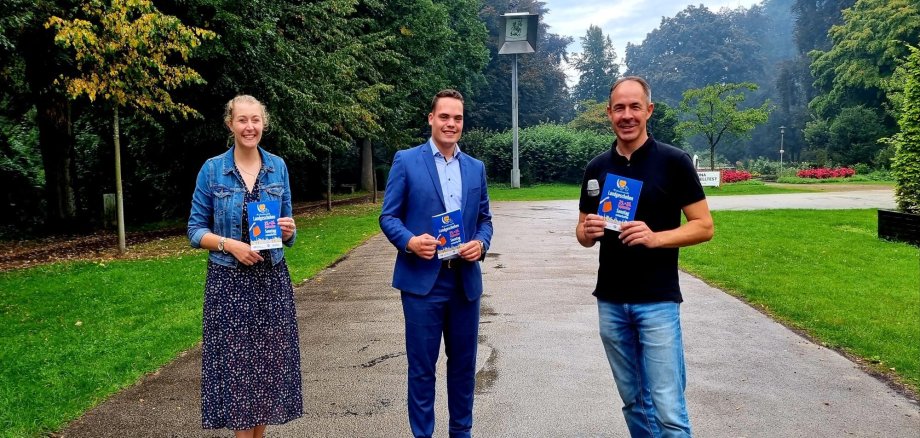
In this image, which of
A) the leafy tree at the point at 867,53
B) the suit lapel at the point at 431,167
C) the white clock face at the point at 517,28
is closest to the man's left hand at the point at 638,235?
the suit lapel at the point at 431,167

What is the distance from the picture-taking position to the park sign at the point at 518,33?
132 feet

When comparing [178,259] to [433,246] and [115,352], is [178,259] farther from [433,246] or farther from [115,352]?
[433,246]

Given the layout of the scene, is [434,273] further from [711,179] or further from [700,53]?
[700,53]

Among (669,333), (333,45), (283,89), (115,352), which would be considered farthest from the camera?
(333,45)

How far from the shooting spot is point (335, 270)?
1116cm

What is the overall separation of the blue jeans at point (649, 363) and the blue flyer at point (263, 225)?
1.75 m

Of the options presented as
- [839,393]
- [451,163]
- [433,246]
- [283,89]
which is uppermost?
[283,89]

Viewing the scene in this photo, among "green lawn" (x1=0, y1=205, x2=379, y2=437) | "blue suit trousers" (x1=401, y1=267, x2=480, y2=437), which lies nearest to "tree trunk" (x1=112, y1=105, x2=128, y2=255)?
"green lawn" (x1=0, y1=205, x2=379, y2=437)

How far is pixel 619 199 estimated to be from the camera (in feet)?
10.1

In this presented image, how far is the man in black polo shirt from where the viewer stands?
3059 mm

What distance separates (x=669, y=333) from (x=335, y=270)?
341 inches

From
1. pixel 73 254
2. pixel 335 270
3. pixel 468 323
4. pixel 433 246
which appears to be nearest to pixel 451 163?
pixel 433 246

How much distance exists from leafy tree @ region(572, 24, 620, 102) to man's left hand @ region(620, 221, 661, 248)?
94.6 metres

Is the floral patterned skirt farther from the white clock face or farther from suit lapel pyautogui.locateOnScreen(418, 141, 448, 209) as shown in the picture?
the white clock face
